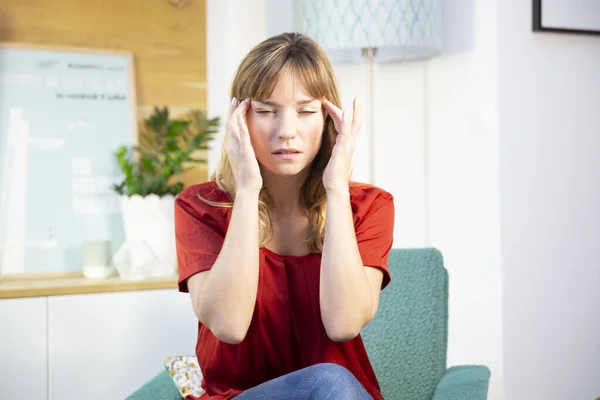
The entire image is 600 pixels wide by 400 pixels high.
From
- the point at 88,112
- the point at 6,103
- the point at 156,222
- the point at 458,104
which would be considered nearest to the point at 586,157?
the point at 458,104

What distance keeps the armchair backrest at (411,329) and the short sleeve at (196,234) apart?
54cm

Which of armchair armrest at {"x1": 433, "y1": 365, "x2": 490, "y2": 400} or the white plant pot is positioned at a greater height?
the white plant pot

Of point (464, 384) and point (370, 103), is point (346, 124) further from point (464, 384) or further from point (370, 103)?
point (370, 103)

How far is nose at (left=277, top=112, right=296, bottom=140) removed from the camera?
1.45m

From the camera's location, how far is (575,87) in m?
2.72

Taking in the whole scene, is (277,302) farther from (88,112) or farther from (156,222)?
(88,112)

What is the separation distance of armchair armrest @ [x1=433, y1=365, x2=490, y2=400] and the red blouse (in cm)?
15

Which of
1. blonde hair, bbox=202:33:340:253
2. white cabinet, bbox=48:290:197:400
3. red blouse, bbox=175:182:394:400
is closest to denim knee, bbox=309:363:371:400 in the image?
red blouse, bbox=175:182:394:400

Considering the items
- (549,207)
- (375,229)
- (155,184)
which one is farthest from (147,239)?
(549,207)

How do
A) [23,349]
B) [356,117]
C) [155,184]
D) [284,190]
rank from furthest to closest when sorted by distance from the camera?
[155,184]
[23,349]
[284,190]
[356,117]

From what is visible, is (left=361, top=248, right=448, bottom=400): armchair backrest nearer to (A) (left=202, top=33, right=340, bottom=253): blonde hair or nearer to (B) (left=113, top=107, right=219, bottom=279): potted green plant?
(A) (left=202, top=33, right=340, bottom=253): blonde hair

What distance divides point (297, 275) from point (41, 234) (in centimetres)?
128

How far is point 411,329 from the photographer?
188cm

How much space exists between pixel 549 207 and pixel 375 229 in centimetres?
126
